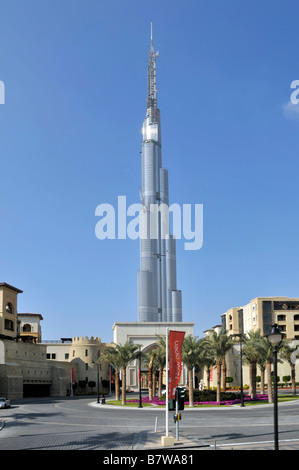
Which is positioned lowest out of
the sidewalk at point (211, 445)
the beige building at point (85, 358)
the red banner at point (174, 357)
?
the beige building at point (85, 358)

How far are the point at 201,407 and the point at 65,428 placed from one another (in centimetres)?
2226

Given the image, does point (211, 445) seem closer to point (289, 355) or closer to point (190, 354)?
point (190, 354)

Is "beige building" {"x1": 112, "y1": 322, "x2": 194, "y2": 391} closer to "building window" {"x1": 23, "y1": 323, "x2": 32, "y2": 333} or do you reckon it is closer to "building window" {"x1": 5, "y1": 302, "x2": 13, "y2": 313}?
"building window" {"x1": 23, "y1": 323, "x2": 32, "y2": 333}

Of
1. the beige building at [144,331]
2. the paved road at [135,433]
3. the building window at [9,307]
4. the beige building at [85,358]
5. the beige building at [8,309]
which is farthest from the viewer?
the beige building at [144,331]

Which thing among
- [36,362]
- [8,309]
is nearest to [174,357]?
[36,362]

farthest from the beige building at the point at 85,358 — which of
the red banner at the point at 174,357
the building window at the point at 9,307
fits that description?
the red banner at the point at 174,357

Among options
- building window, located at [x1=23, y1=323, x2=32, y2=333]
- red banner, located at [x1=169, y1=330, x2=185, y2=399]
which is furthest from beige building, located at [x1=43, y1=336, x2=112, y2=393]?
red banner, located at [x1=169, y1=330, x2=185, y2=399]

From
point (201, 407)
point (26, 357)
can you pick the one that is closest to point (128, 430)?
point (201, 407)

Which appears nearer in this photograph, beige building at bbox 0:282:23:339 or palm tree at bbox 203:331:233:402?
palm tree at bbox 203:331:233:402

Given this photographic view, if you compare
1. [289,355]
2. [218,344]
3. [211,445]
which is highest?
[218,344]

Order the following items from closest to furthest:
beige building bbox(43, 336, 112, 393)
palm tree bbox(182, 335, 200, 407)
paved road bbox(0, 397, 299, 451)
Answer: paved road bbox(0, 397, 299, 451) → palm tree bbox(182, 335, 200, 407) → beige building bbox(43, 336, 112, 393)

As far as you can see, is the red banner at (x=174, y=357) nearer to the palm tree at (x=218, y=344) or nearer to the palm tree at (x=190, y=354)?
the palm tree at (x=190, y=354)
